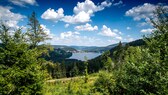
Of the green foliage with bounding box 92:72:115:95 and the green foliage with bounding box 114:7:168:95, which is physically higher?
the green foliage with bounding box 114:7:168:95

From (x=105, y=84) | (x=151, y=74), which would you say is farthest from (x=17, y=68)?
(x=105, y=84)

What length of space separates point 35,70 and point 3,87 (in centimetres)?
251

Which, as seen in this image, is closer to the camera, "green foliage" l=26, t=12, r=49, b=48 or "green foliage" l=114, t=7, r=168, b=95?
"green foliage" l=114, t=7, r=168, b=95

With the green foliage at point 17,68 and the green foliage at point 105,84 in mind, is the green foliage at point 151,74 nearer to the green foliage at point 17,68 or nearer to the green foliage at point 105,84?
the green foliage at point 17,68

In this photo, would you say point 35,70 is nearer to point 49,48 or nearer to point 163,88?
point 163,88

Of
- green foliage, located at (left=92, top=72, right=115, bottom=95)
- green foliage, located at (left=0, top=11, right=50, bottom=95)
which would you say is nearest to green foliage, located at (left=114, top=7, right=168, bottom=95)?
green foliage, located at (left=0, top=11, right=50, bottom=95)

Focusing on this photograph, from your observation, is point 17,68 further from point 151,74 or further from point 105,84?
point 105,84

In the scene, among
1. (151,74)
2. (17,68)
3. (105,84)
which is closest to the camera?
(151,74)

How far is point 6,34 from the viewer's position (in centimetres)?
1571

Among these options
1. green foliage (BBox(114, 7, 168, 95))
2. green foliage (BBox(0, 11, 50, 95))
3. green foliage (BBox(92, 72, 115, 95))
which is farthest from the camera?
green foliage (BBox(92, 72, 115, 95))

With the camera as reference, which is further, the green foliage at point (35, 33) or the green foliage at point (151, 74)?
the green foliage at point (35, 33)

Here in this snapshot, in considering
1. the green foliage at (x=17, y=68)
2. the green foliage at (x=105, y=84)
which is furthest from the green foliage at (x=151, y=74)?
the green foliage at (x=105, y=84)

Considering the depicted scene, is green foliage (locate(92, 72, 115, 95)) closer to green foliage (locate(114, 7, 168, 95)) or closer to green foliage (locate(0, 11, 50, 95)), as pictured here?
green foliage (locate(114, 7, 168, 95))

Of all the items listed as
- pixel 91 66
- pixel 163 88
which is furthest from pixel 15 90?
pixel 91 66
